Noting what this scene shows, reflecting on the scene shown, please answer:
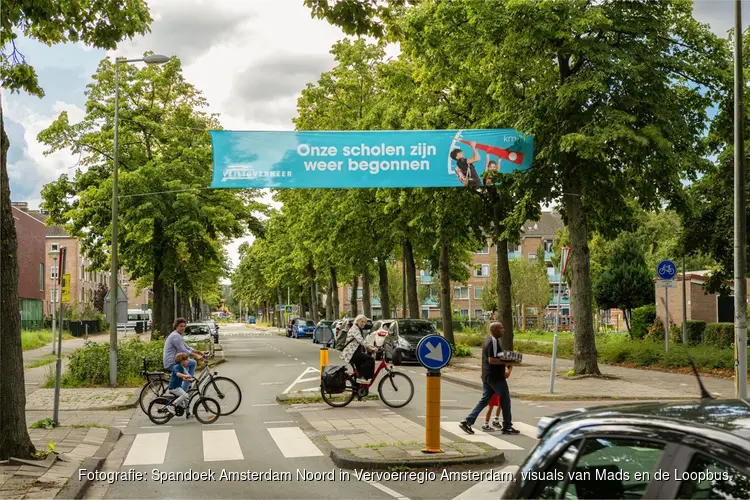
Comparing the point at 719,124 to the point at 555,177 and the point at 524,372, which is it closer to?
the point at 555,177

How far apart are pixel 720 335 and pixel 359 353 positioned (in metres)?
17.7

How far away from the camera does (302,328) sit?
69.8 meters

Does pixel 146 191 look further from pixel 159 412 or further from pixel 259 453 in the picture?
pixel 259 453

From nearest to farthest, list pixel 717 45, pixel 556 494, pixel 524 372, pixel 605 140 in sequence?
1. pixel 556 494
2. pixel 605 140
3. pixel 717 45
4. pixel 524 372

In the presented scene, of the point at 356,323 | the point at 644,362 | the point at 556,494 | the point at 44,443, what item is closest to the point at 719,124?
the point at 644,362

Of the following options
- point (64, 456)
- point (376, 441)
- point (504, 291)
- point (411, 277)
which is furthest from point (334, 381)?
point (411, 277)

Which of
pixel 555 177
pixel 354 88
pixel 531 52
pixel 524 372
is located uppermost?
pixel 354 88

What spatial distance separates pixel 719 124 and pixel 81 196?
23.3 m

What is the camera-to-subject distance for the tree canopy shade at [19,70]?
959 cm

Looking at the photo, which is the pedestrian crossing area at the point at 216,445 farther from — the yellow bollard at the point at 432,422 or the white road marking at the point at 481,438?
the white road marking at the point at 481,438

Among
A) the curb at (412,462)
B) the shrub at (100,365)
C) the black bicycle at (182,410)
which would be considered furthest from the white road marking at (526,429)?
the shrub at (100,365)

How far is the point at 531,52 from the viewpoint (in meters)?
21.7

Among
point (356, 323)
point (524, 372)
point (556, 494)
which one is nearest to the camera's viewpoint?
point (556, 494)

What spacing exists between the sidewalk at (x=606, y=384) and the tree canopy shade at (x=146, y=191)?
1286 cm
